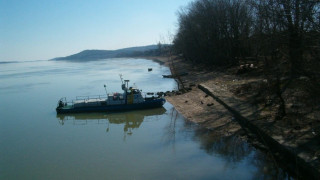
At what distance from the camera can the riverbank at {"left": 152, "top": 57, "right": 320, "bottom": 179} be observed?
39.9ft

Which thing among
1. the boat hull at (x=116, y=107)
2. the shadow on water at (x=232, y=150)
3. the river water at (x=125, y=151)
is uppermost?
the boat hull at (x=116, y=107)

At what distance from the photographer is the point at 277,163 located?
42.5 ft

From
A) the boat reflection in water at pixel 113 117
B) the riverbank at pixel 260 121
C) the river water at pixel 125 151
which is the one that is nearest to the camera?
the riverbank at pixel 260 121

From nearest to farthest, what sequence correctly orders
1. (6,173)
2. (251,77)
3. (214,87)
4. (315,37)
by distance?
(315,37) < (6,173) < (214,87) < (251,77)

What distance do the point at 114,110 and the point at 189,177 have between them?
1637 centimetres

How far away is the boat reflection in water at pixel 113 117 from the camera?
81.0ft

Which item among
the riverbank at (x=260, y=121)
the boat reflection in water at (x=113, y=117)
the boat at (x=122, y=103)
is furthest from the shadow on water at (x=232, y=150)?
the boat at (x=122, y=103)

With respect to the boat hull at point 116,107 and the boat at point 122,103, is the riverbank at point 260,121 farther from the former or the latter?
the boat at point 122,103

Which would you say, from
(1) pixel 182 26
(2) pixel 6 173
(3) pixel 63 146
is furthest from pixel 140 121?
(1) pixel 182 26

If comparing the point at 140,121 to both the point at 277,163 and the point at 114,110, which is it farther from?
the point at 277,163

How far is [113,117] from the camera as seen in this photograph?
2636 centimetres

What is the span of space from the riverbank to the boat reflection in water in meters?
2.90

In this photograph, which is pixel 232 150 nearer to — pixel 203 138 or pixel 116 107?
pixel 203 138

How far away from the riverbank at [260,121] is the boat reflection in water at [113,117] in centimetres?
290
